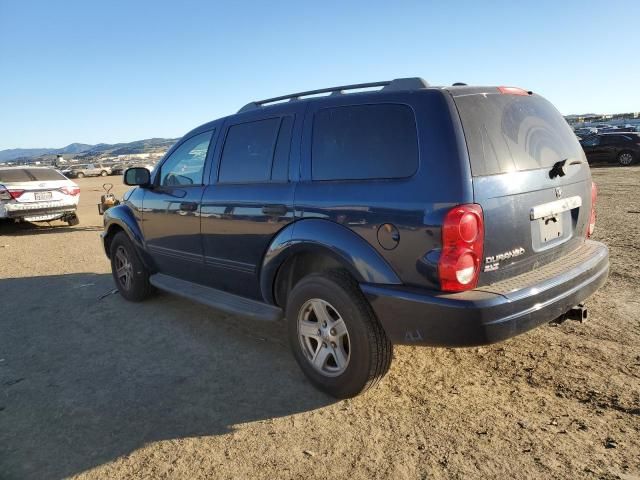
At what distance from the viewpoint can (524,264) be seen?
2.87m

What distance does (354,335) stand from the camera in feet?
9.64

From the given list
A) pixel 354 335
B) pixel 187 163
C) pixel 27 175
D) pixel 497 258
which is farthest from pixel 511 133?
pixel 27 175

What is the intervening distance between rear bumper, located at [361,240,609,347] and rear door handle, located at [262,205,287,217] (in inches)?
34.5

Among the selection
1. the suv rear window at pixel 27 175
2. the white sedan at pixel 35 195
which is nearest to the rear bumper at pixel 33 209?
the white sedan at pixel 35 195

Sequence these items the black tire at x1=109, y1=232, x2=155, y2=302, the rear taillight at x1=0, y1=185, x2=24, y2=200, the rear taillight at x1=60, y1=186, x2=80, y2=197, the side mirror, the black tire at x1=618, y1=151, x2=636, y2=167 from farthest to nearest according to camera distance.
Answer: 1. the black tire at x1=618, y1=151, x2=636, y2=167
2. the rear taillight at x1=60, y1=186, x2=80, y2=197
3. the rear taillight at x1=0, y1=185, x2=24, y2=200
4. the black tire at x1=109, y1=232, x2=155, y2=302
5. the side mirror

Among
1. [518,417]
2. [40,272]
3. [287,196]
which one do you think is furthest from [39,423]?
[40,272]

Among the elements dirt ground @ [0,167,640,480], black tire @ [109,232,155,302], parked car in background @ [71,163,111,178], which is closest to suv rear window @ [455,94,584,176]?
dirt ground @ [0,167,640,480]

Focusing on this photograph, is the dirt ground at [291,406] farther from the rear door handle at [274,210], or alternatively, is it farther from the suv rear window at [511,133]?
the suv rear window at [511,133]

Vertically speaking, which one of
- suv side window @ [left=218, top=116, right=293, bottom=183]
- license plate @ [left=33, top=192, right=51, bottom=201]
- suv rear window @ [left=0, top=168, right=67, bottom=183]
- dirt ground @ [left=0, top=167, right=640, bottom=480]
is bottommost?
dirt ground @ [left=0, top=167, right=640, bottom=480]

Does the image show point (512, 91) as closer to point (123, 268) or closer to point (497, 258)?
point (497, 258)

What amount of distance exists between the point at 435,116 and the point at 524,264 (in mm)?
1033

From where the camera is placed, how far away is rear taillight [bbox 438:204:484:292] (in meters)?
2.53

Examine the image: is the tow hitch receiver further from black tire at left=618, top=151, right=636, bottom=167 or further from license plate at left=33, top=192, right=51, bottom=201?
black tire at left=618, top=151, right=636, bottom=167

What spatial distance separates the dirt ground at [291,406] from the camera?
99.4 inches
